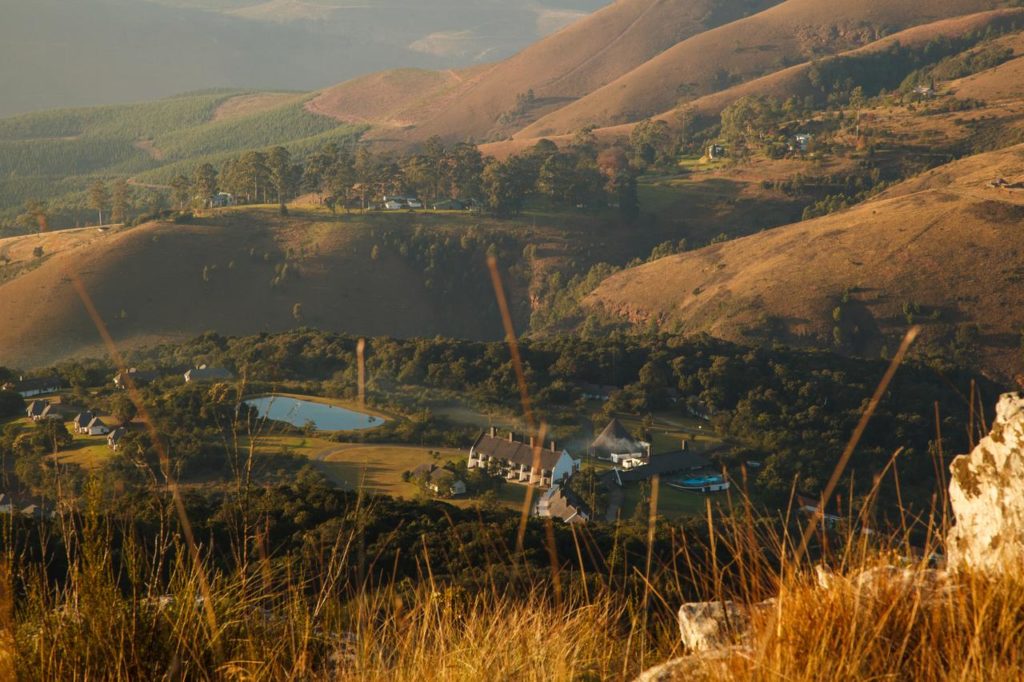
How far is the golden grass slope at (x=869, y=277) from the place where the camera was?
6569 centimetres

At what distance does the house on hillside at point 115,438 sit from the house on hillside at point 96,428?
823 millimetres

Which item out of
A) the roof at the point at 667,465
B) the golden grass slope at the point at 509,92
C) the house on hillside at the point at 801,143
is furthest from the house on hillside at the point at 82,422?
the golden grass slope at the point at 509,92

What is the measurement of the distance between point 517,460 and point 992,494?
104ft

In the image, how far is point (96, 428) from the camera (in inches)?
1596

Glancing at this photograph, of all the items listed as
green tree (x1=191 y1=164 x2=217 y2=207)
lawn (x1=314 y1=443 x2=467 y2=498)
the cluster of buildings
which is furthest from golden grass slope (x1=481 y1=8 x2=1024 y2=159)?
lawn (x1=314 y1=443 x2=467 y2=498)

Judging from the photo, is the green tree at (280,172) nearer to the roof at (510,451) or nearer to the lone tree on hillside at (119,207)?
the lone tree on hillside at (119,207)

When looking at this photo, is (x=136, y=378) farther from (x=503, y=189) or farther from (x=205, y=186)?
(x=503, y=189)

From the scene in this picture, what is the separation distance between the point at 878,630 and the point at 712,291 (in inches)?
2812

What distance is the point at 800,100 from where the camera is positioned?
5266 inches

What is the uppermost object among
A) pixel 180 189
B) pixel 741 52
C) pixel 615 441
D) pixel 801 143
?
pixel 741 52

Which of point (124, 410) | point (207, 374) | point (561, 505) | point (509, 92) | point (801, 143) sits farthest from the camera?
point (509, 92)

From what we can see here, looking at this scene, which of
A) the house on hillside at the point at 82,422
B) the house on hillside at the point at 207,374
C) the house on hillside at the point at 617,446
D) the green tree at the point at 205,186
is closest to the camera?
the house on hillside at the point at 617,446

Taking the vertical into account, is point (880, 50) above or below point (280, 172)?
above

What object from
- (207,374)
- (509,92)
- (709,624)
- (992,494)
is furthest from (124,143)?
(709,624)
